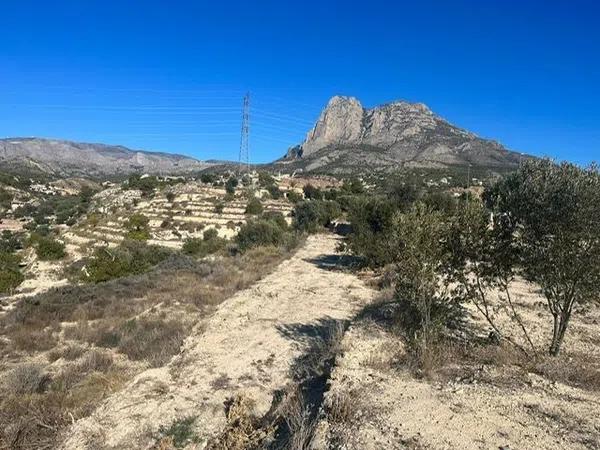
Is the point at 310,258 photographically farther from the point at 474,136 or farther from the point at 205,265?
the point at 474,136

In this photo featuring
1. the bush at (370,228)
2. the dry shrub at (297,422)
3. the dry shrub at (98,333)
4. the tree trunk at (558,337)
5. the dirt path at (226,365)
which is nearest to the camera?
the dry shrub at (297,422)

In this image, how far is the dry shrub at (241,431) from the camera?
25.6 feet

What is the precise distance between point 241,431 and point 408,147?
149383mm

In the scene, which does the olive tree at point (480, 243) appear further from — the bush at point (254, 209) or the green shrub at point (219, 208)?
the green shrub at point (219, 208)

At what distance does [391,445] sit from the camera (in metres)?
6.83

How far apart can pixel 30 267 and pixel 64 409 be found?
29.2m

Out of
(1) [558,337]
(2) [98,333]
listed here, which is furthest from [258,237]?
(1) [558,337]

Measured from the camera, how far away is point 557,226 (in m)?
9.62

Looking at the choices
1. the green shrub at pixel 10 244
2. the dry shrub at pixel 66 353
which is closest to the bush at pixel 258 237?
the dry shrub at pixel 66 353

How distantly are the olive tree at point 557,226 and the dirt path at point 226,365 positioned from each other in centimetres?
613

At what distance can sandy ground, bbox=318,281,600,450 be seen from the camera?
683 cm

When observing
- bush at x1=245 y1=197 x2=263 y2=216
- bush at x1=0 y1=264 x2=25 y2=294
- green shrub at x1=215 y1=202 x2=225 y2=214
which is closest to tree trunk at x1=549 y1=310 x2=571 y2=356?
bush at x1=0 y1=264 x2=25 y2=294

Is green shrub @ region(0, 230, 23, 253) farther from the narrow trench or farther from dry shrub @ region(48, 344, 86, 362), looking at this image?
the narrow trench

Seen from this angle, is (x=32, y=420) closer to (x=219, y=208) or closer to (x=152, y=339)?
(x=152, y=339)
